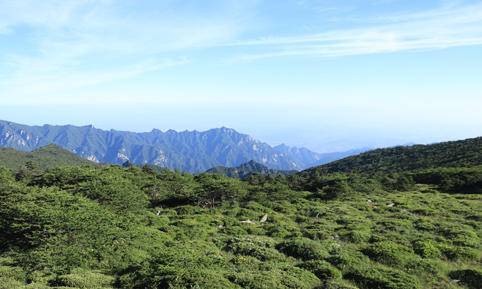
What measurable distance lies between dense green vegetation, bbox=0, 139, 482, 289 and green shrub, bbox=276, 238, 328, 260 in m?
0.07

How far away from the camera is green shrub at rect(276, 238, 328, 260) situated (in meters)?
24.8

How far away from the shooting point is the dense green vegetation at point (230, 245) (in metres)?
18.8

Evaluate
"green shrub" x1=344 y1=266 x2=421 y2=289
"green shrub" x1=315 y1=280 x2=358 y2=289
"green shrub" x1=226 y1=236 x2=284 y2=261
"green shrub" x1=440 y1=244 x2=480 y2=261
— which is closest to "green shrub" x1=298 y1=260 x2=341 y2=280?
"green shrub" x1=344 y1=266 x2=421 y2=289

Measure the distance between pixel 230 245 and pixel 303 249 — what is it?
4.71 metres

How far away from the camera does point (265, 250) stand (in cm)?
2527

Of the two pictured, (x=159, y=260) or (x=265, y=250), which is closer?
(x=159, y=260)

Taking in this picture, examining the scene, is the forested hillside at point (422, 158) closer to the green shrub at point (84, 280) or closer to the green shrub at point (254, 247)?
the green shrub at point (254, 247)

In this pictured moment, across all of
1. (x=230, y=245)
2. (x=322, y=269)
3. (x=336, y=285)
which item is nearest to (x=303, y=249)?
(x=322, y=269)

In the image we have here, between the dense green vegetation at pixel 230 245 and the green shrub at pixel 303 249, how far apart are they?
7 centimetres

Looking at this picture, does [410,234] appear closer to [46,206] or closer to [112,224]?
[112,224]

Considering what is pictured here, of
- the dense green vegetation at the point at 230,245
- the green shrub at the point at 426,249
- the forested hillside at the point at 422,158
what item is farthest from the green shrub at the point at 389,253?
the forested hillside at the point at 422,158

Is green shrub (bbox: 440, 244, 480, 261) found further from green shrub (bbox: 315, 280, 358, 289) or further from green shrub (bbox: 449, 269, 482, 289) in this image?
green shrub (bbox: 315, 280, 358, 289)

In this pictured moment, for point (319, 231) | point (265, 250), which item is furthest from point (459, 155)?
point (265, 250)

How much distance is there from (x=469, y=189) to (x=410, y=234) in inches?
1658
